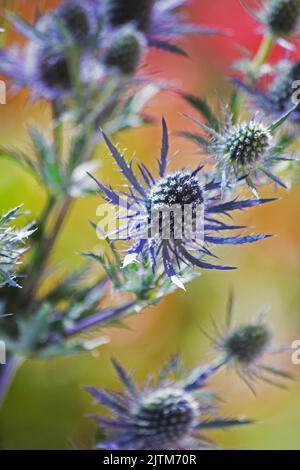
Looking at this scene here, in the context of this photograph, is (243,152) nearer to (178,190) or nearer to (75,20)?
(178,190)

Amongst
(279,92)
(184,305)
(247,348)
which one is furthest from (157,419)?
(184,305)

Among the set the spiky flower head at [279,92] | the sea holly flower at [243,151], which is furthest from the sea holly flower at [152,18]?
the sea holly flower at [243,151]

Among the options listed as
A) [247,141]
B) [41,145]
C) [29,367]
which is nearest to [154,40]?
[41,145]

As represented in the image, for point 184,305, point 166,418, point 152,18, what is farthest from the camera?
point 184,305

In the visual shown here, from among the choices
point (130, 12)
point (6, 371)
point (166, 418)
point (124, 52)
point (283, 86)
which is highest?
point (130, 12)

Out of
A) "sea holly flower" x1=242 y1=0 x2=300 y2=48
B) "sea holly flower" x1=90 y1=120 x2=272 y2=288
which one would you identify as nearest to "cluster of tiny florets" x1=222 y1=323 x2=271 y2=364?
"sea holly flower" x1=90 y1=120 x2=272 y2=288

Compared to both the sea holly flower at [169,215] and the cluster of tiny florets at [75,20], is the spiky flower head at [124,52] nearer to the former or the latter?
the cluster of tiny florets at [75,20]
